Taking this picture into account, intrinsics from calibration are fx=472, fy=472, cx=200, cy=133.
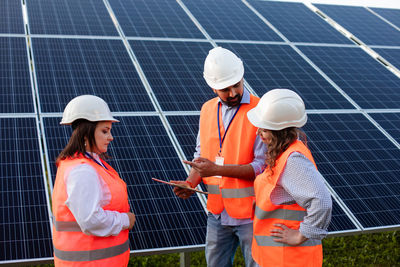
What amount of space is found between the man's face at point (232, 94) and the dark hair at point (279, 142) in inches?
32.0

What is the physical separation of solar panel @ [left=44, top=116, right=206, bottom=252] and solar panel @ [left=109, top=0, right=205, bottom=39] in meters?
3.00

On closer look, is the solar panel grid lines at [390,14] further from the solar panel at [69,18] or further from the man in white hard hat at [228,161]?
the man in white hard hat at [228,161]

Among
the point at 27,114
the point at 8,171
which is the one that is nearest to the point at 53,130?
the point at 27,114

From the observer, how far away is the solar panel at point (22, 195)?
4828 millimetres

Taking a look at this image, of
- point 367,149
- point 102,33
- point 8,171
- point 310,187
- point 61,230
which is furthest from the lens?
point 102,33

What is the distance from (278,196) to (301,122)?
24.6 inches

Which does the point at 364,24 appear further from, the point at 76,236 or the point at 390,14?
the point at 76,236

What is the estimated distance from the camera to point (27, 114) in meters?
6.42

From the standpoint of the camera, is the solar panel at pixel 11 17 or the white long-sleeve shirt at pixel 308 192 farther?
the solar panel at pixel 11 17

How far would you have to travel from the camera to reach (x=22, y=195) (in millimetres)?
5332

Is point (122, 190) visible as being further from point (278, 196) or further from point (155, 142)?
point (155, 142)

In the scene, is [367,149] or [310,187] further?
[367,149]

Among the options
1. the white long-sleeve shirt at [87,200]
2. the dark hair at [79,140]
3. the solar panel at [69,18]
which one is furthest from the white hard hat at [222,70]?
the solar panel at [69,18]

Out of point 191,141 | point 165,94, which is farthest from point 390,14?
point 191,141
